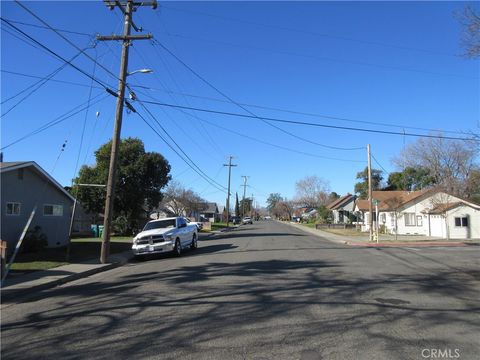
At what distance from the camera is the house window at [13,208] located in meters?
21.2

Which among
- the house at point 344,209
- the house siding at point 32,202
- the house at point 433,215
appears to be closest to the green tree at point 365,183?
the house at point 344,209

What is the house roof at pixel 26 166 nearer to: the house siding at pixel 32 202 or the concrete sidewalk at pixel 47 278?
the house siding at pixel 32 202

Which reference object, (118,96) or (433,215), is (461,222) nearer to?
(433,215)

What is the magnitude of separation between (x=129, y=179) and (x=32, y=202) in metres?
13.9

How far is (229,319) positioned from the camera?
7711mm

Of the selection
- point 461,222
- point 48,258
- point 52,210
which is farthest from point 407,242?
point 48,258

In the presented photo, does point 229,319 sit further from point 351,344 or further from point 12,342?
point 12,342

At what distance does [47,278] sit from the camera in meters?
13.4

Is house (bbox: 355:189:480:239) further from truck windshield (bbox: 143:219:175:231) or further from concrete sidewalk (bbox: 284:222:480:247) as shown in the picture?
truck windshield (bbox: 143:219:175:231)

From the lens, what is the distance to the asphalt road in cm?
614

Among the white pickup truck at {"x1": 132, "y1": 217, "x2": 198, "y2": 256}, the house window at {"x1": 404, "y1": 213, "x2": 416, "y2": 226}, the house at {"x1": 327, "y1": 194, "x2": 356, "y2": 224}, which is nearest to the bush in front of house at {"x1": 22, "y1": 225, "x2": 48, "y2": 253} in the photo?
the white pickup truck at {"x1": 132, "y1": 217, "x2": 198, "y2": 256}

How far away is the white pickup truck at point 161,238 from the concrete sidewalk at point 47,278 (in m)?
1.81

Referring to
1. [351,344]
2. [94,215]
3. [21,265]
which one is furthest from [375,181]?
[351,344]

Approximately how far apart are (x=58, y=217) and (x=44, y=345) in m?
20.9
